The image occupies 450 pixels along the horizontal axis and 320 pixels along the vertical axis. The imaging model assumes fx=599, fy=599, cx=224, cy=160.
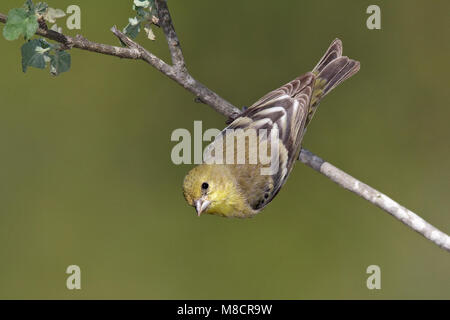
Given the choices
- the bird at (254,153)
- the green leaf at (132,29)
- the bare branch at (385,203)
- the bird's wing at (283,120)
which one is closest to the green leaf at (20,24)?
the green leaf at (132,29)

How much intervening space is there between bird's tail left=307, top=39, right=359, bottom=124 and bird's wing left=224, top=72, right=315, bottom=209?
0.52 ft

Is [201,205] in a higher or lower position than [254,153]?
lower

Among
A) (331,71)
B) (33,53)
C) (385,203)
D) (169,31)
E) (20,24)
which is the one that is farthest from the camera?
(331,71)

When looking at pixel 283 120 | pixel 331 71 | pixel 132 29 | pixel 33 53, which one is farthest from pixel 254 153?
pixel 33 53

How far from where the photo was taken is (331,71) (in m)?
3.90

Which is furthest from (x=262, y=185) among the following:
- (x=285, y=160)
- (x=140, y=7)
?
(x=140, y=7)

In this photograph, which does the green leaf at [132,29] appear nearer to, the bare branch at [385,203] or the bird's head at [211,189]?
the bird's head at [211,189]

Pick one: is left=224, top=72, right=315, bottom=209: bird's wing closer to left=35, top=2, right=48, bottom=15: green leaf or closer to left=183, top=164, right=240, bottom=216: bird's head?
left=183, top=164, right=240, bottom=216: bird's head

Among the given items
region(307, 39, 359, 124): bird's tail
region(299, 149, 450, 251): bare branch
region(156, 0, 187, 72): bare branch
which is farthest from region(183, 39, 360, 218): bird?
region(156, 0, 187, 72): bare branch

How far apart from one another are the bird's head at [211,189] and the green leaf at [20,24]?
1169 mm

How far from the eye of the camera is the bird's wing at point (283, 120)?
3.57 meters

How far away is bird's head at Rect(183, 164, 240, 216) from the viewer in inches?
130

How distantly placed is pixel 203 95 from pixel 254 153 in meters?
0.53

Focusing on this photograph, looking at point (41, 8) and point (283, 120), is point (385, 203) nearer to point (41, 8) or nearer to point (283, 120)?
point (283, 120)
